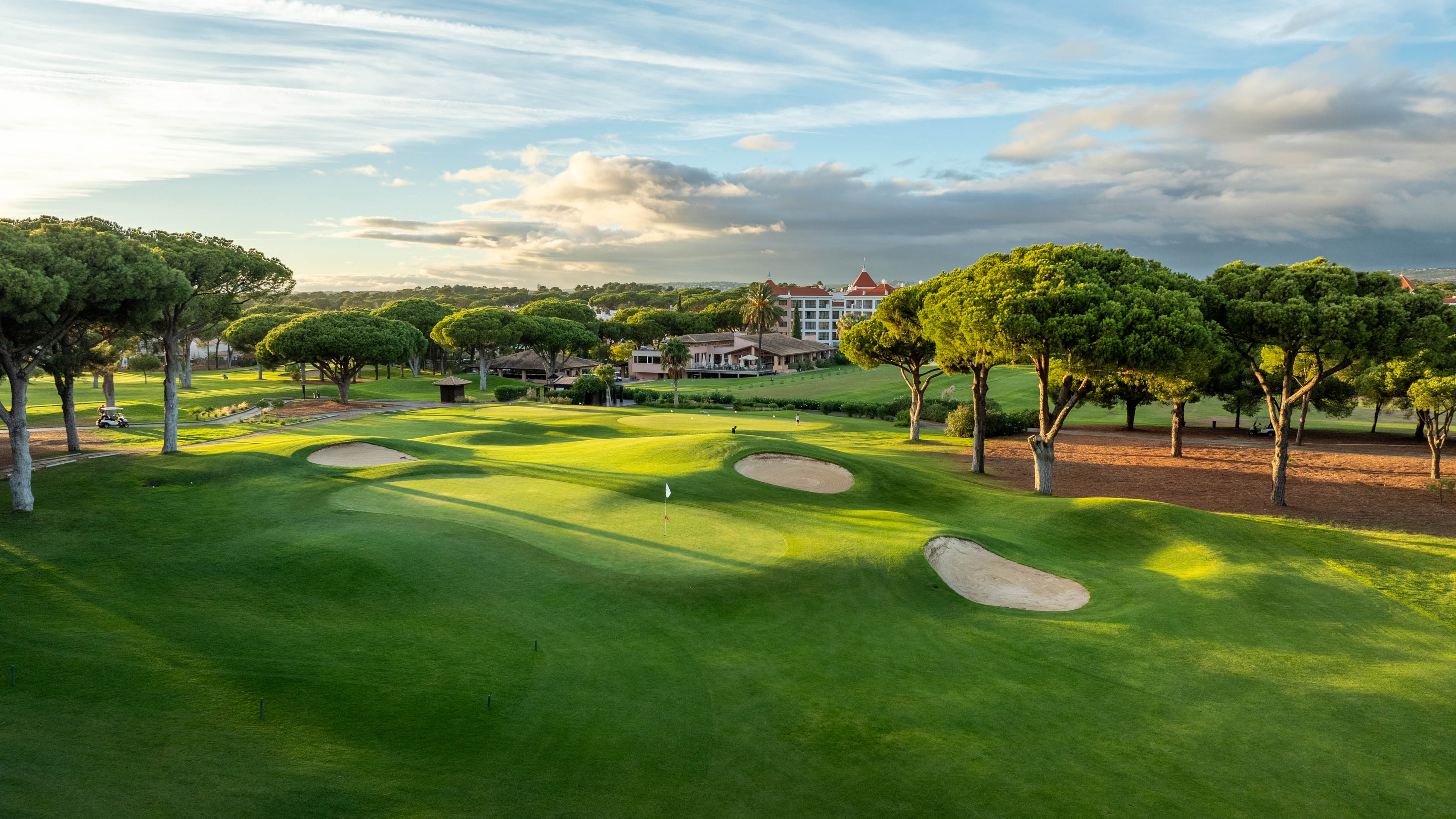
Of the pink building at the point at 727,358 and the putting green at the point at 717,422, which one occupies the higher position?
the pink building at the point at 727,358

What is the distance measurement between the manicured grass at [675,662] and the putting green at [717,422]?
78.2ft

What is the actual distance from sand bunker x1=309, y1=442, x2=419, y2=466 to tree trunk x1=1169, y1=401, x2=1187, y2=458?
48.8 m

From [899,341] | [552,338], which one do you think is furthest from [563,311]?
[899,341]

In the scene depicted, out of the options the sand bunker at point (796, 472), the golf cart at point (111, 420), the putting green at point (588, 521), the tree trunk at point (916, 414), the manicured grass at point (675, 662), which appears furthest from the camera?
the tree trunk at point (916, 414)

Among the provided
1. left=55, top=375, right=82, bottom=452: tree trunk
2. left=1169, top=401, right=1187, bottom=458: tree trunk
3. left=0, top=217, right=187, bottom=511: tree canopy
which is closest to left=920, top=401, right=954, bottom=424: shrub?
left=1169, top=401, right=1187, bottom=458: tree trunk

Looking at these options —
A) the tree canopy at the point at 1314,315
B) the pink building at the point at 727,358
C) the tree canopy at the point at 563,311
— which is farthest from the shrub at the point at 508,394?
the tree canopy at the point at 1314,315

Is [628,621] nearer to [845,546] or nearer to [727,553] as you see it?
[727,553]

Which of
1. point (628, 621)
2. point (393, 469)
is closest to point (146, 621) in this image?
point (628, 621)

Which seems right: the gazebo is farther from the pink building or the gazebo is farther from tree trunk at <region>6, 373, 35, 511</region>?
tree trunk at <region>6, 373, 35, 511</region>

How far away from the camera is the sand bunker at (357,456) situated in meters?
34.2

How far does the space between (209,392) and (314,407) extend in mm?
23011

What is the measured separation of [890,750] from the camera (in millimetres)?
12633

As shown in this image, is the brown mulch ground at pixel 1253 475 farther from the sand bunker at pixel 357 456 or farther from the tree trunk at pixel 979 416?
the sand bunker at pixel 357 456

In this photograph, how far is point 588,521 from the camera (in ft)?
79.8
